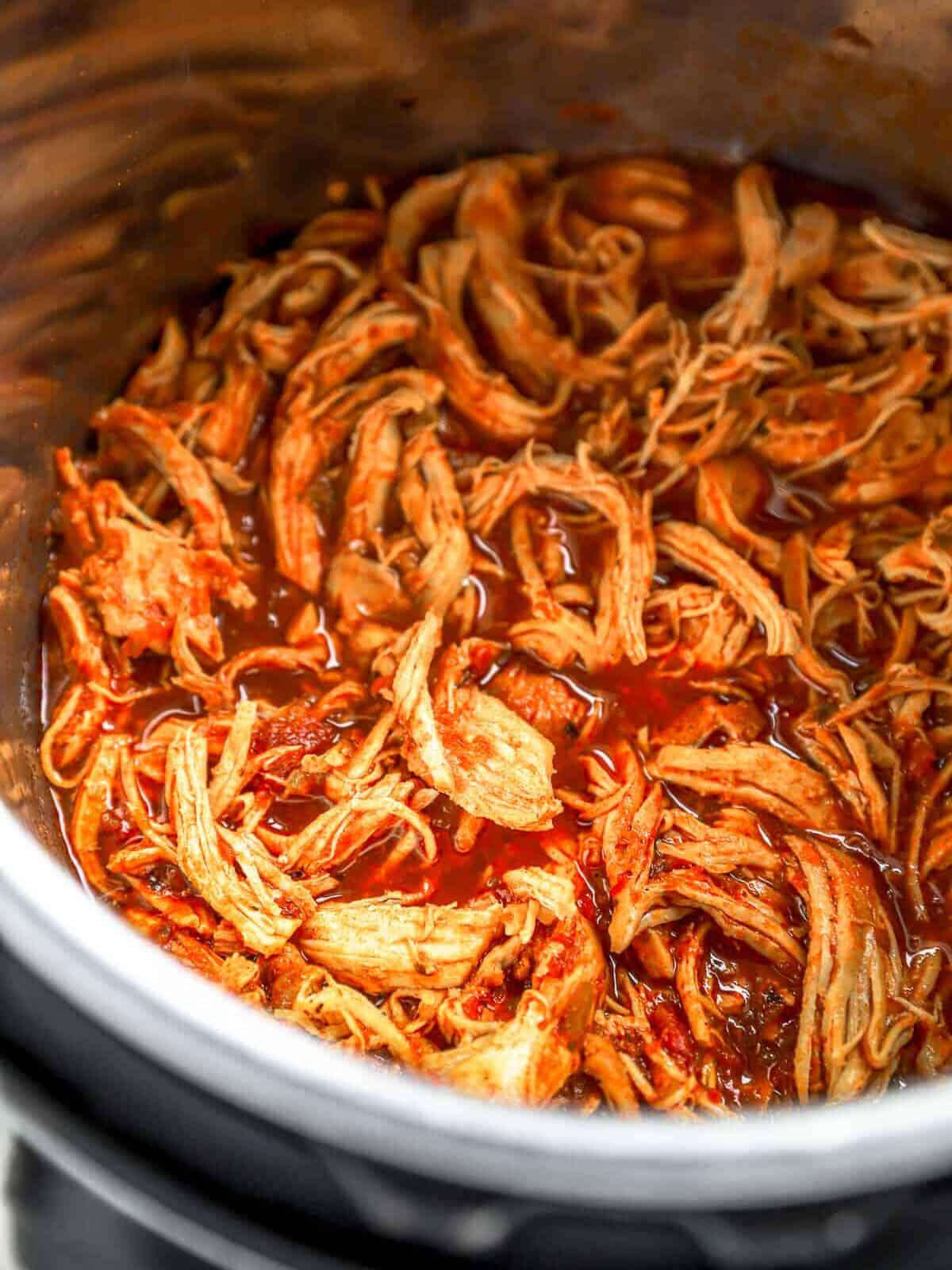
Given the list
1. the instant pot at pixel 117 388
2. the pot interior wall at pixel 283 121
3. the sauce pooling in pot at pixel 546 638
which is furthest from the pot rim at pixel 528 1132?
the pot interior wall at pixel 283 121

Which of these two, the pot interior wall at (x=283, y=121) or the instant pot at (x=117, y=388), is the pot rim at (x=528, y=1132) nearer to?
the instant pot at (x=117, y=388)

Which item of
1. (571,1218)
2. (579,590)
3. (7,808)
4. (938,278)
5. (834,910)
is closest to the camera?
(571,1218)

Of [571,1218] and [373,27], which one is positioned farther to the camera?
[373,27]

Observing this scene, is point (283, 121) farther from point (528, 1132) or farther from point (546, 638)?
point (528, 1132)

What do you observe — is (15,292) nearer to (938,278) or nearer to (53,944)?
(53,944)

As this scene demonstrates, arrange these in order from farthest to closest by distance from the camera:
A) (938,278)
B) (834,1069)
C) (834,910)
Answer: (938,278), (834,910), (834,1069)

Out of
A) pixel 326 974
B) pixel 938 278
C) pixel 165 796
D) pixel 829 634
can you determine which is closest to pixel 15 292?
pixel 165 796

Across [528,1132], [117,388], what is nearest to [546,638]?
[117,388]
